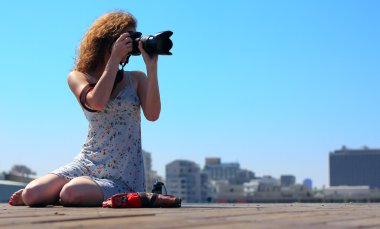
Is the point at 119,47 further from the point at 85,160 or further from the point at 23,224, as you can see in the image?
the point at 23,224

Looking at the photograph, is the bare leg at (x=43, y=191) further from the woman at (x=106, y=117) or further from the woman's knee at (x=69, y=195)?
the woman's knee at (x=69, y=195)

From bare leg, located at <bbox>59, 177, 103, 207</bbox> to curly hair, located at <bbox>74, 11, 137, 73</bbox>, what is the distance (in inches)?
44.9

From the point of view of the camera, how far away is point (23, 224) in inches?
130

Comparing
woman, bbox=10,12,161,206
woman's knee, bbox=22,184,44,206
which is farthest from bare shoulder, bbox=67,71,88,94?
woman's knee, bbox=22,184,44,206

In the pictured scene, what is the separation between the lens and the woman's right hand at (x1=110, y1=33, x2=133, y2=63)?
582cm

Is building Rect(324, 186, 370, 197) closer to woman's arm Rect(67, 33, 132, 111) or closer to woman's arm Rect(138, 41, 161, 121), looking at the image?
woman's arm Rect(138, 41, 161, 121)

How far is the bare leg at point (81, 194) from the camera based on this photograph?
546 centimetres

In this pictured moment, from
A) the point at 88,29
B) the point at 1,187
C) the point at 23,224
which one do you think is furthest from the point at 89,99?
the point at 1,187

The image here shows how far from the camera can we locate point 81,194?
547 cm

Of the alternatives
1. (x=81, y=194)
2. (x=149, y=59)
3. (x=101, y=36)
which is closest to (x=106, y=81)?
(x=149, y=59)

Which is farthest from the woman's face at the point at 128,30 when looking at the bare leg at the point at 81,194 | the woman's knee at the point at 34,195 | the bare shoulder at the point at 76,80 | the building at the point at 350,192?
the building at the point at 350,192

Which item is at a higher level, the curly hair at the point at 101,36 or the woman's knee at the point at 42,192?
the curly hair at the point at 101,36

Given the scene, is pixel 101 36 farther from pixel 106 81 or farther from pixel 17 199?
pixel 17 199

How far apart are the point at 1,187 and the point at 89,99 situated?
20.7 feet
